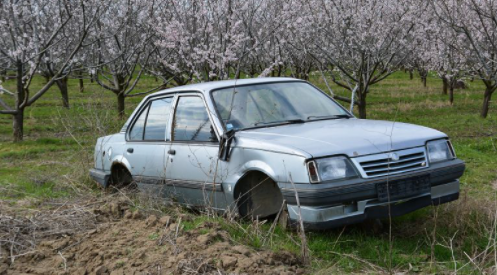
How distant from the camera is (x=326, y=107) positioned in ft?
22.1

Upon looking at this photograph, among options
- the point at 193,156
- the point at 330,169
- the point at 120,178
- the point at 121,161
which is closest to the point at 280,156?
the point at 330,169

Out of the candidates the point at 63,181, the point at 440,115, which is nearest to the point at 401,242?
the point at 63,181

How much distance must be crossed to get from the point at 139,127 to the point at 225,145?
74.2 inches

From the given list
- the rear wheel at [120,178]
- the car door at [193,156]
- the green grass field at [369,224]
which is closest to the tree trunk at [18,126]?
the green grass field at [369,224]

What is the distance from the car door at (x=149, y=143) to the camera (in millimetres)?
6918

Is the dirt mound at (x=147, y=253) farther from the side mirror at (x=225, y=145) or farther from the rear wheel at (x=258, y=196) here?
the side mirror at (x=225, y=145)

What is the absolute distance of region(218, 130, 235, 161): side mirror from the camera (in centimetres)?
595

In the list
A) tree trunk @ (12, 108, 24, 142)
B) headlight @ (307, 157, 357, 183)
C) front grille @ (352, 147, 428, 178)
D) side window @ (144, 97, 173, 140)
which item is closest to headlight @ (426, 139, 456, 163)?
front grille @ (352, 147, 428, 178)

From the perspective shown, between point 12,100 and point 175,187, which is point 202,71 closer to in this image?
point 175,187

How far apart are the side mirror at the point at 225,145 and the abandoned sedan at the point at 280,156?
0.01m

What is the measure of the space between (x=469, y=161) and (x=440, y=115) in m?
10.8

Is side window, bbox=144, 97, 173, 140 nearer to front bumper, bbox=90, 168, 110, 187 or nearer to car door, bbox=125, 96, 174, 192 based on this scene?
car door, bbox=125, 96, 174, 192

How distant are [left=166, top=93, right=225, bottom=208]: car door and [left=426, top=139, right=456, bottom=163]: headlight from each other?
1938mm

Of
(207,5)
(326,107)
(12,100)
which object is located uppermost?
(207,5)
